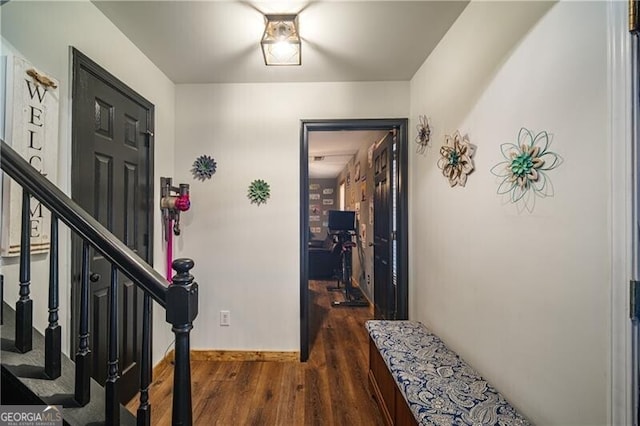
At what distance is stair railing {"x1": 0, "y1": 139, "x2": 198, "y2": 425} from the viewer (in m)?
0.87

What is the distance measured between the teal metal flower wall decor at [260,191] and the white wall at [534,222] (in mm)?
1442

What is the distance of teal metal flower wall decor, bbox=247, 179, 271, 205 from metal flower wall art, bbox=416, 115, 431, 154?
1.33m

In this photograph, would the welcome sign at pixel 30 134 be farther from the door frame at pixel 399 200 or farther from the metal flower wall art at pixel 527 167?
the metal flower wall art at pixel 527 167

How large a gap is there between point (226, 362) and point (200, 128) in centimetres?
209

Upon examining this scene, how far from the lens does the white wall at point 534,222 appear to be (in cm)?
85

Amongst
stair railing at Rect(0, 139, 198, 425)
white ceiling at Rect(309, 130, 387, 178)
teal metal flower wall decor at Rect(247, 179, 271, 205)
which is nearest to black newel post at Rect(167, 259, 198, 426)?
stair railing at Rect(0, 139, 198, 425)

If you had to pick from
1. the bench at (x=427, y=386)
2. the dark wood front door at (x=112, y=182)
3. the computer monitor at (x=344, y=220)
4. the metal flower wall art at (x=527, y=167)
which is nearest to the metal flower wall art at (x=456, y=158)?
the metal flower wall art at (x=527, y=167)

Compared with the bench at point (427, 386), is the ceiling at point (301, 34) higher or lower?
higher

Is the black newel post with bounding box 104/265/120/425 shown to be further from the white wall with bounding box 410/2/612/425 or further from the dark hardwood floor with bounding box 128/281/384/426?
the white wall with bounding box 410/2/612/425

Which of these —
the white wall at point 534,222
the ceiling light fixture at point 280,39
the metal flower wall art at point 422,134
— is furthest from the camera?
the metal flower wall art at point 422,134

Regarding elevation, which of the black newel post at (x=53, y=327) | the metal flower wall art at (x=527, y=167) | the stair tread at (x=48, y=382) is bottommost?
the stair tread at (x=48, y=382)

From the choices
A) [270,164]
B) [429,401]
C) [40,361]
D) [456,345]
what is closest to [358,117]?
[270,164]

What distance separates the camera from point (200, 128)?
245cm

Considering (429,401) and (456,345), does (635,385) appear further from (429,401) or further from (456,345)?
(456,345)
